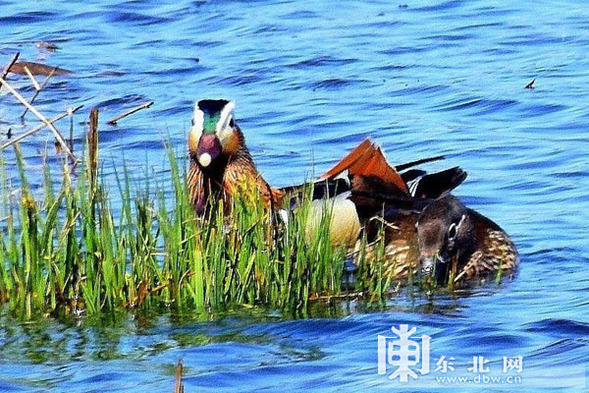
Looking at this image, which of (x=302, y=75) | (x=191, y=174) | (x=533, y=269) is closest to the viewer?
(x=533, y=269)

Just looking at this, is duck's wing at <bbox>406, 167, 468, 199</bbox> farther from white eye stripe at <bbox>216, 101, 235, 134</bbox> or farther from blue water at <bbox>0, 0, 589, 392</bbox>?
white eye stripe at <bbox>216, 101, 235, 134</bbox>

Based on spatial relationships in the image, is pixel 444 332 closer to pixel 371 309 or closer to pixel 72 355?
pixel 371 309

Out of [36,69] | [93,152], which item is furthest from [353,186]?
[36,69]

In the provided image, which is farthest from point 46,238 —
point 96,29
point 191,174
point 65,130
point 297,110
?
point 96,29

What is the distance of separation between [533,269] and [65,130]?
4401 millimetres

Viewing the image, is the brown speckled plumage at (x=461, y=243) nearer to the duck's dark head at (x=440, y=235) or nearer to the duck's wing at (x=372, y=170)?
the duck's dark head at (x=440, y=235)

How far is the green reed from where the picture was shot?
6.65 metres

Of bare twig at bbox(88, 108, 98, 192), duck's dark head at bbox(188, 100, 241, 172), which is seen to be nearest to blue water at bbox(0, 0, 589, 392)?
bare twig at bbox(88, 108, 98, 192)

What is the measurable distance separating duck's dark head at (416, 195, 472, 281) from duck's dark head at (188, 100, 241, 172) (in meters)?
1.27

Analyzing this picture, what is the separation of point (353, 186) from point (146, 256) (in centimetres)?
185

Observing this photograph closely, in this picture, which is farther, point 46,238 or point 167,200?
point 167,200

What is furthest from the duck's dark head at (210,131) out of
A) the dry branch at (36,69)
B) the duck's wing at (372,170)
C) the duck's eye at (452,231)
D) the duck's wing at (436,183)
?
the dry branch at (36,69)

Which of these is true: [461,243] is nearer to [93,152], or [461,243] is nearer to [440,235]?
[440,235]

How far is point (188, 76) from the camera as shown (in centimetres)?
1352
